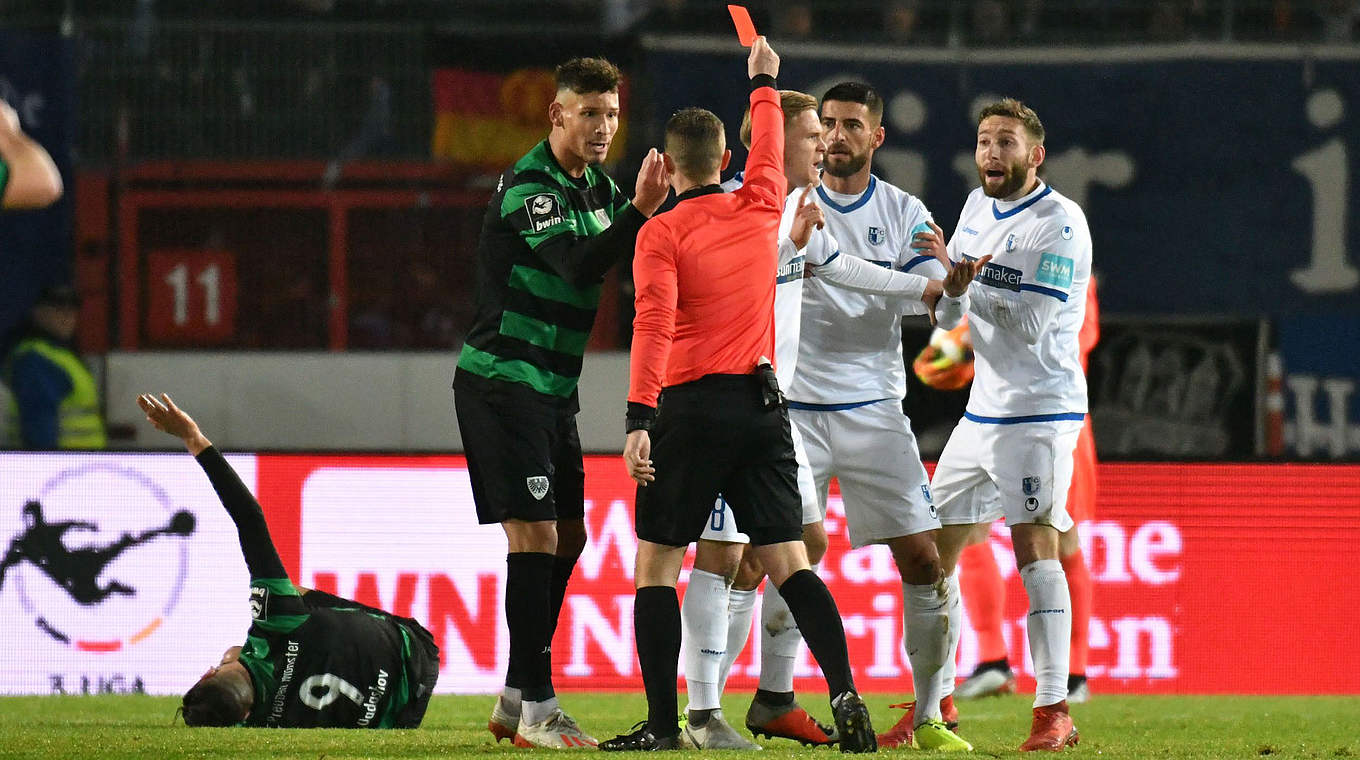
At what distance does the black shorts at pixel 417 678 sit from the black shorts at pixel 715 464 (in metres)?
1.50

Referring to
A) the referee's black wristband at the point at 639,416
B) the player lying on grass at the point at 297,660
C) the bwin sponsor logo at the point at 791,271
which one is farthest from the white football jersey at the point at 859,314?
the player lying on grass at the point at 297,660

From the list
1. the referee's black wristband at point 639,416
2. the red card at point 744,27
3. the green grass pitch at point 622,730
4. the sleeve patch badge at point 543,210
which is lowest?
the green grass pitch at point 622,730

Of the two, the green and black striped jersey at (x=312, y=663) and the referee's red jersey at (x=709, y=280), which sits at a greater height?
the referee's red jersey at (x=709, y=280)

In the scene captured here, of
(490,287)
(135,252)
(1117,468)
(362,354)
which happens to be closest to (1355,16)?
(1117,468)

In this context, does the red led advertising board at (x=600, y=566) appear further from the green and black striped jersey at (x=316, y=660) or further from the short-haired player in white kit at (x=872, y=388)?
the short-haired player in white kit at (x=872, y=388)

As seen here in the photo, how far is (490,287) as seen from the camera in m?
5.86

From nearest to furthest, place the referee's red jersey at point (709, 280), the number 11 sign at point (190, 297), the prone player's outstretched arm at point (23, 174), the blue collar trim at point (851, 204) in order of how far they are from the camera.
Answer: the prone player's outstretched arm at point (23, 174)
the referee's red jersey at point (709, 280)
the blue collar trim at point (851, 204)
the number 11 sign at point (190, 297)

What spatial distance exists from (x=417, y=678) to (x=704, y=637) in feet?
4.14

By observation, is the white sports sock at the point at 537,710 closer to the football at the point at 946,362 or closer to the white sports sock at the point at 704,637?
the white sports sock at the point at 704,637

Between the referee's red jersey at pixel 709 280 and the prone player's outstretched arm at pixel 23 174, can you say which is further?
the referee's red jersey at pixel 709 280

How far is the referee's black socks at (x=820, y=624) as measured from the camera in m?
5.27

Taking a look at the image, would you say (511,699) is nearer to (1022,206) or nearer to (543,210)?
(543,210)

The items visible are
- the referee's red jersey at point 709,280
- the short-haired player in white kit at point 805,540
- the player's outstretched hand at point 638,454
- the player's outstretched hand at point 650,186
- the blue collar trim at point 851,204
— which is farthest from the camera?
the blue collar trim at point 851,204

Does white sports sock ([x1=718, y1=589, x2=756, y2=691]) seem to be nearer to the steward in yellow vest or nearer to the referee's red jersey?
the referee's red jersey
